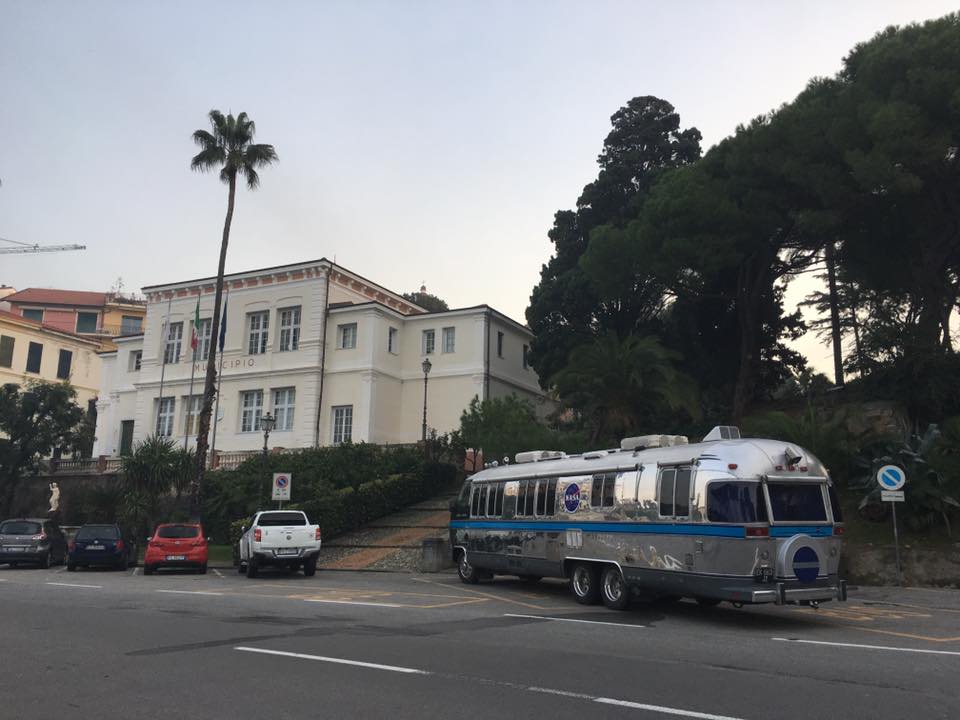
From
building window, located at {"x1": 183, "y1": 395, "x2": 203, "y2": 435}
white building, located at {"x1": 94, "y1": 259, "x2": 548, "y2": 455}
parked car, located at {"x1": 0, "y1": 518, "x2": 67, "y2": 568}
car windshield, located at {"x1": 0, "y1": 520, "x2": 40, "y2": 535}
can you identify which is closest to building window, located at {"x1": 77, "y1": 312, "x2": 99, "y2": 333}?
white building, located at {"x1": 94, "y1": 259, "x2": 548, "y2": 455}

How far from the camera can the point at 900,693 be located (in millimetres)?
6754

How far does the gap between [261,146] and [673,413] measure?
790 inches

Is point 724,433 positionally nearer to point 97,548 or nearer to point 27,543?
point 97,548

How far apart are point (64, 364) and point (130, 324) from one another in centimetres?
1865

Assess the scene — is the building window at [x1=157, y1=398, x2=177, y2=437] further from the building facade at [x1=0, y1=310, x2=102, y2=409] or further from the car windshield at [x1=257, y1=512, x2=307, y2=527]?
the car windshield at [x1=257, y1=512, x2=307, y2=527]

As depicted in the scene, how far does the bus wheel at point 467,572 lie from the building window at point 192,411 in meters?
28.5

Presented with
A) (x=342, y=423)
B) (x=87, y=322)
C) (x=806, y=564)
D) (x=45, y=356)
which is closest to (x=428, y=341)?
(x=342, y=423)

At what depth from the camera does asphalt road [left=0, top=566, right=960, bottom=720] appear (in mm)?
6273

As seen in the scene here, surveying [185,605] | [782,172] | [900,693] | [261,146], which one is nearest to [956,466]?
[782,172]

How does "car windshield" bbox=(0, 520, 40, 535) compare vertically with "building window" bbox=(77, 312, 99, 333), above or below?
below

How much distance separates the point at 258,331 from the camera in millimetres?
43750

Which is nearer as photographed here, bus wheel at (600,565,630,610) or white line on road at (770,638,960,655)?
white line on road at (770,638,960,655)

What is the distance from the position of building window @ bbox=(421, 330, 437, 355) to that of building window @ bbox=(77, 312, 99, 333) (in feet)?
185

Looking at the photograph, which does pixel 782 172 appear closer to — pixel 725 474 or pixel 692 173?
pixel 692 173
